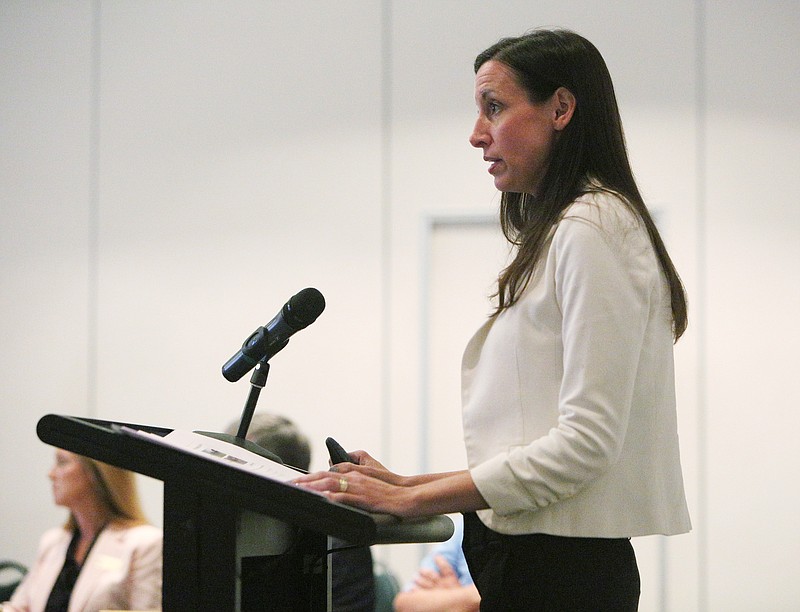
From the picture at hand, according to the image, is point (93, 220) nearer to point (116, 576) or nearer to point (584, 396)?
point (116, 576)

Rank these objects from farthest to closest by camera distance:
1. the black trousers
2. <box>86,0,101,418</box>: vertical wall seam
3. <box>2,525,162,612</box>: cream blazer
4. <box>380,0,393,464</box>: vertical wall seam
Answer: <box>86,0,101,418</box>: vertical wall seam
<box>380,0,393,464</box>: vertical wall seam
<box>2,525,162,612</box>: cream blazer
the black trousers

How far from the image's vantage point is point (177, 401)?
13.4ft

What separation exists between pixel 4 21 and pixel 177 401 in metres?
1.97

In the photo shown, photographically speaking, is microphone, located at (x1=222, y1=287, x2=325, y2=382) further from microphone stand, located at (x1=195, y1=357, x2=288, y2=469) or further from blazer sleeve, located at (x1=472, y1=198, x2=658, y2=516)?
blazer sleeve, located at (x1=472, y1=198, x2=658, y2=516)

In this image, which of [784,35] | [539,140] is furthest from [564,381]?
[784,35]

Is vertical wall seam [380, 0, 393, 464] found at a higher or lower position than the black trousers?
higher

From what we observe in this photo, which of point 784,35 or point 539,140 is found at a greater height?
point 784,35

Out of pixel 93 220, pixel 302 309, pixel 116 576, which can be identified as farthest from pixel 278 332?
pixel 93 220

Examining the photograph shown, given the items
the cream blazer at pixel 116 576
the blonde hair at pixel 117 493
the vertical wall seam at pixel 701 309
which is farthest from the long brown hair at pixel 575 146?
the vertical wall seam at pixel 701 309

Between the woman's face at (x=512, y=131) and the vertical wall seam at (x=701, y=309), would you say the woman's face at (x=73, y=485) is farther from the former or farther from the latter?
the vertical wall seam at (x=701, y=309)

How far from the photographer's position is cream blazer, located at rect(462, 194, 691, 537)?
116 cm

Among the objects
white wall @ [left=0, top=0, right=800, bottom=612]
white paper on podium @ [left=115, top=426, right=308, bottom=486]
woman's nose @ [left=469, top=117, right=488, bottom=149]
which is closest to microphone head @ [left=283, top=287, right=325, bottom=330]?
white paper on podium @ [left=115, top=426, right=308, bottom=486]

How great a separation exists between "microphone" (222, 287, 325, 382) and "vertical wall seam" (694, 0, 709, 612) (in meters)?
2.60

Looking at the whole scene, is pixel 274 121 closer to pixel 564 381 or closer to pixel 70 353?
pixel 70 353
